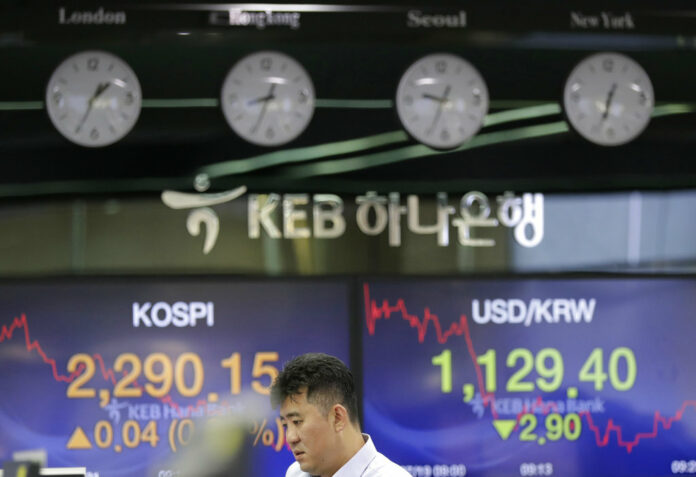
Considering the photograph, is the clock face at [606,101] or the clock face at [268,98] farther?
the clock face at [606,101]

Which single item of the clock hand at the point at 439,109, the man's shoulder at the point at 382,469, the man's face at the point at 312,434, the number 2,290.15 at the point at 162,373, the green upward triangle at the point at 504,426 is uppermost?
the clock hand at the point at 439,109

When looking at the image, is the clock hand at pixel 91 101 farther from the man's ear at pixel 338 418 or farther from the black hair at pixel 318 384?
the man's ear at pixel 338 418

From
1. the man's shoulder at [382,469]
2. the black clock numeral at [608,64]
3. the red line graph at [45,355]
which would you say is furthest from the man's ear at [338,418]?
the black clock numeral at [608,64]

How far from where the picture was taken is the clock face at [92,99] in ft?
14.8

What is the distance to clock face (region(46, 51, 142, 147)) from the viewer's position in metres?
4.50

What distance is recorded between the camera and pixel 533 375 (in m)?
4.55

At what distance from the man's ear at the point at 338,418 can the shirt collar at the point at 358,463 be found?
0.22 feet

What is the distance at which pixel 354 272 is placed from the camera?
4562mm

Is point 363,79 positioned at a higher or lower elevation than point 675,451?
higher

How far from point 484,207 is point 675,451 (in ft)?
3.95

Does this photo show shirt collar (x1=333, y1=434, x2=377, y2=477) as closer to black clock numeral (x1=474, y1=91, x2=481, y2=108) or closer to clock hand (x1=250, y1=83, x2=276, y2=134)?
clock hand (x1=250, y1=83, x2=276, y2=134)

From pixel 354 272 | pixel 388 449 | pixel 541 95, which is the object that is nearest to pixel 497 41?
pixel 541 95

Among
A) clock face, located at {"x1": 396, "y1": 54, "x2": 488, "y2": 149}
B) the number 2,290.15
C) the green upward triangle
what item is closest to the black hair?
the number 2,290.15

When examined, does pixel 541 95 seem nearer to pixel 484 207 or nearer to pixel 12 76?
pixel 484 207
